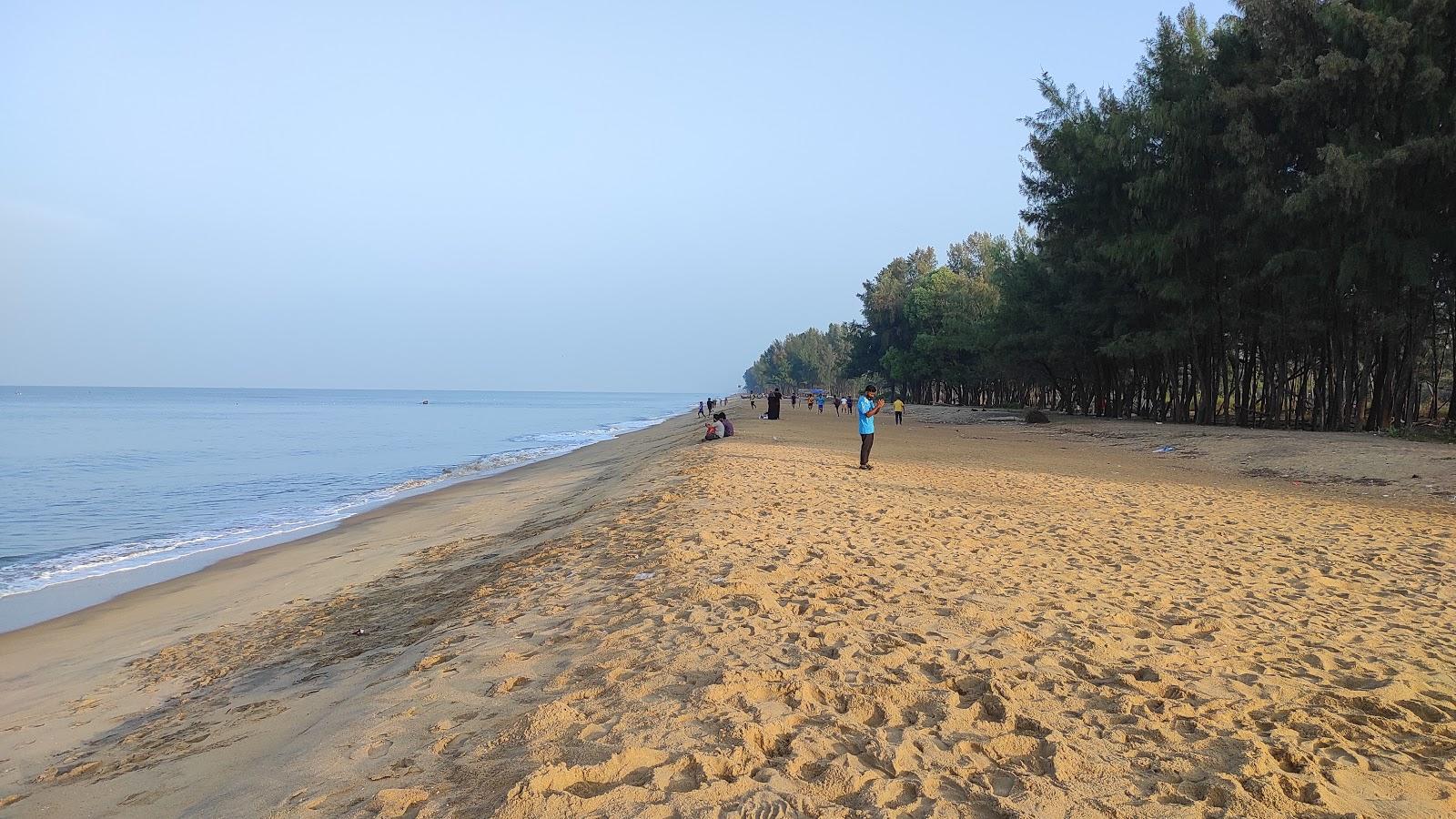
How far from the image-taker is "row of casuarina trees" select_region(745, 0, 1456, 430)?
58.3 ft

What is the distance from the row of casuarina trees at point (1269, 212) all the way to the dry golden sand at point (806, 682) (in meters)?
13.7

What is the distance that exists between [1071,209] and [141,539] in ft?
101

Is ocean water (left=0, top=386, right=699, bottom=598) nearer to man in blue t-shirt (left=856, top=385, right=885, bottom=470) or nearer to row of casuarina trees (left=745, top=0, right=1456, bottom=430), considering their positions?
man in blue t-shirt (left=856, top=385, right=885, bottom=470)

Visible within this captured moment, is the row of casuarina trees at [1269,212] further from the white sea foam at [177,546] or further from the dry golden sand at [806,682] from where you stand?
the white sea foam at [177,546]

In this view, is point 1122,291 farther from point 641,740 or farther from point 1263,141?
point 641,740

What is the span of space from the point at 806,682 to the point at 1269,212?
22997 mm

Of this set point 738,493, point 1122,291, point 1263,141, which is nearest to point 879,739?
point 738,493

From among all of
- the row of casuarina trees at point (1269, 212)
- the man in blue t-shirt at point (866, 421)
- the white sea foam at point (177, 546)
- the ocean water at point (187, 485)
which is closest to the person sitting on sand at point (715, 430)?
the man in blue t-shirt at point (866, 421)

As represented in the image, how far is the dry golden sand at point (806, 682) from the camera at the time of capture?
307 centimetres

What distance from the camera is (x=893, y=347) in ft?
244

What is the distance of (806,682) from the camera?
4.05m

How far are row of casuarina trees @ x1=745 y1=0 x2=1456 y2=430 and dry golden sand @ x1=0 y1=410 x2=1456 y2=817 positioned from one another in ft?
45.0

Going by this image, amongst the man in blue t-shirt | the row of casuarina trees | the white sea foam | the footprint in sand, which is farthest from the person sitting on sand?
the footprint in sand

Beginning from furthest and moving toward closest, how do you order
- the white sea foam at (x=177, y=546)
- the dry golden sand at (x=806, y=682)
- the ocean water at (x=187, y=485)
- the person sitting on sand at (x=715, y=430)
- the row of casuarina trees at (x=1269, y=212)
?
the person sitting on sand at (x=715, y=430) < the row of casuarina trees at (x=1269, y=212) < the ocean water at (x=187, y=485) < the white sea foam at (x=177, y=546) < the dry golden sand at (x=806, y=682)
